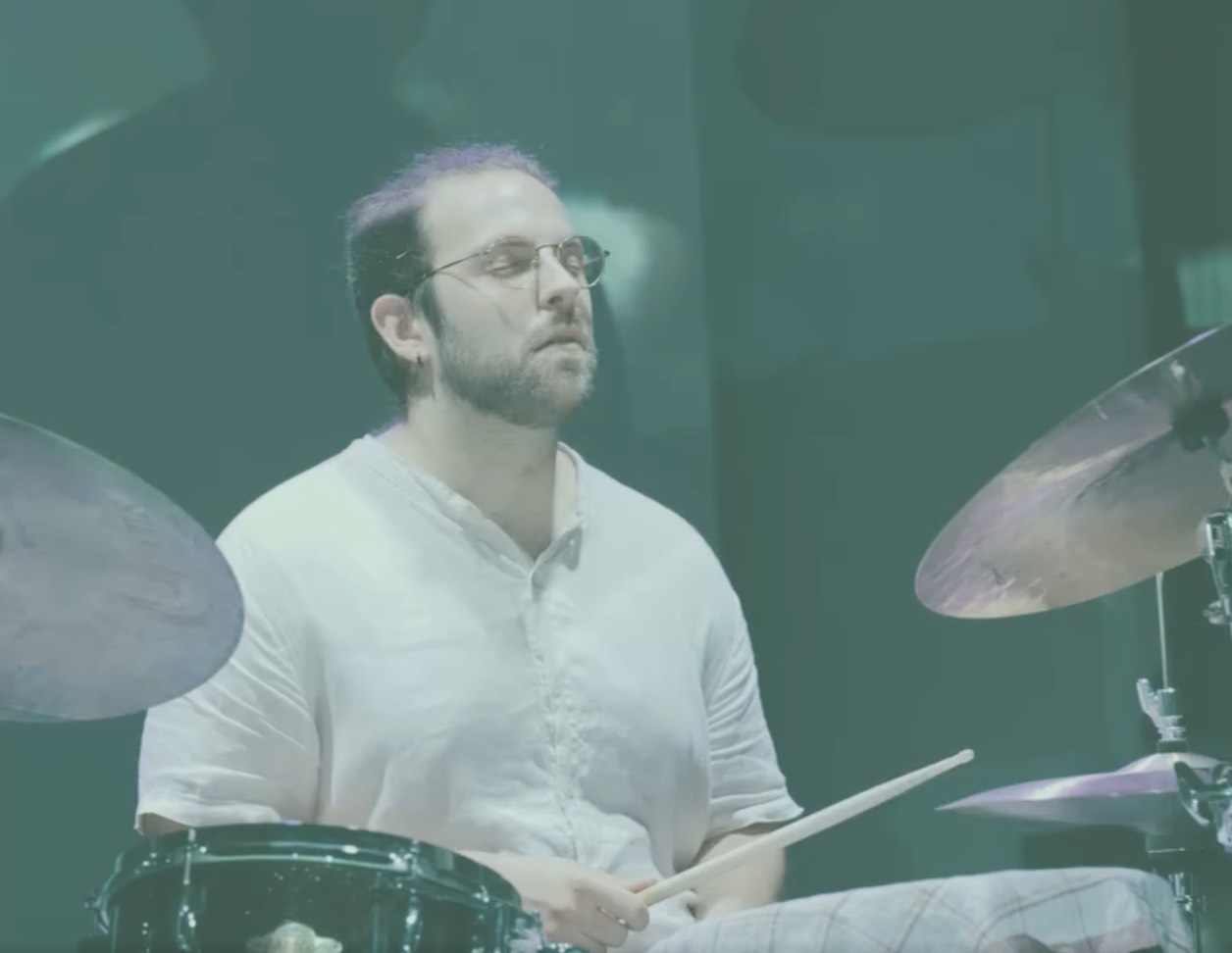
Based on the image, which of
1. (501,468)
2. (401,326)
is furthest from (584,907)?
(401,326)

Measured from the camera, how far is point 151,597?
162 centimetres

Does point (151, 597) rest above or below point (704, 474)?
below

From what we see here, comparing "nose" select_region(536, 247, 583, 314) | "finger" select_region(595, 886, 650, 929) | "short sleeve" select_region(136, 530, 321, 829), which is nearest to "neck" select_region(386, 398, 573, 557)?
"nose" select_region(536, 247, 583, 314)

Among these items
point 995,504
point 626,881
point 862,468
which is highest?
point 862,468

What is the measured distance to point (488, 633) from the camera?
2.13 m

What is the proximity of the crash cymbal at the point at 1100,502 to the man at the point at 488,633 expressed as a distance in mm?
383

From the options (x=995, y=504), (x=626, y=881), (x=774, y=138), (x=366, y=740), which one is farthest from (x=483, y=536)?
(x=774, y=138)

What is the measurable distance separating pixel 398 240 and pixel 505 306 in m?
0.19

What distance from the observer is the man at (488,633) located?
2039 millimetres

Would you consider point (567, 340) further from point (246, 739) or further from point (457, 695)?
point (246, 739)

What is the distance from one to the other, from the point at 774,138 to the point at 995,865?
105 cm

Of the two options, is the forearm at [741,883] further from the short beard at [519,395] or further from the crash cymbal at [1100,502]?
the short beard at [519,395]

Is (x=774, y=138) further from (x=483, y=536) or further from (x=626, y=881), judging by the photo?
(x=626, y=881)

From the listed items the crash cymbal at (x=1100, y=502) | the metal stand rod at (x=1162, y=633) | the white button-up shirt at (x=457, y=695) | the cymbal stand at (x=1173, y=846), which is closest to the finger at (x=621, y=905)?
the white button-up shirt at (x=457, y=695)
